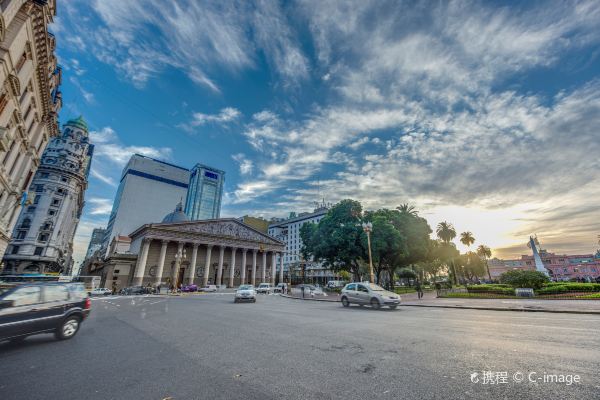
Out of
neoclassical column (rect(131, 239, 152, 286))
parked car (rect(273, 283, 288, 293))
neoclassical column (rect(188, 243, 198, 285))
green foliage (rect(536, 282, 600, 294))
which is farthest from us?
neoclassical column (rect(188, 243, 198, 285))

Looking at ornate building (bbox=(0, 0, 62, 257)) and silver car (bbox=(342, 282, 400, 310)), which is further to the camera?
ornate building (bbox=(0, 0, 62, 257))

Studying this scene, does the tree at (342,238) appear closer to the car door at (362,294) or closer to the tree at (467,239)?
the car door at (362,294)

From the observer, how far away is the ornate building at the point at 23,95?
54.6 ft

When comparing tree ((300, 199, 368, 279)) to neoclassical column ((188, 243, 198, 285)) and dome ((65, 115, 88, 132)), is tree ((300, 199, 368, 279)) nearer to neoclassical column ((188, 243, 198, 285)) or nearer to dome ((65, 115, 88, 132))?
neoclassical column ((188, 243, 198, 285))

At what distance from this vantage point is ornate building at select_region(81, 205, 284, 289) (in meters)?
54.4

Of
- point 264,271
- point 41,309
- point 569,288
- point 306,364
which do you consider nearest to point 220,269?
point 264,271

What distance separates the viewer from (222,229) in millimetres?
64688

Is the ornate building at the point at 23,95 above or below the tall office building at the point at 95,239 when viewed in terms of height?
below

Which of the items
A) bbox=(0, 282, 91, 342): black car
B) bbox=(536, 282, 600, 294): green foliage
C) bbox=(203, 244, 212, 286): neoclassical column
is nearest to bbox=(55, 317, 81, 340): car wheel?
bbox=(0, 282, 91, 342): black car

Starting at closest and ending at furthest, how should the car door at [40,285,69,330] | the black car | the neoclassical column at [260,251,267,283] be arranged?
1. the black car
2. the car door at [40,285,69,330]
3. the neoclassical column at [260,251,267,283]

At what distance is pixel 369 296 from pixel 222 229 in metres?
53.9

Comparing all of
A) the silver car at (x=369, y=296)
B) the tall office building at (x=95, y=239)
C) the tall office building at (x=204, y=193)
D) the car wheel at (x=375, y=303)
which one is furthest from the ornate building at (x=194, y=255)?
the tall office building at (x=95, y=239)

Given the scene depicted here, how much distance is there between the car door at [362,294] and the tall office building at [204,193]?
137 metres

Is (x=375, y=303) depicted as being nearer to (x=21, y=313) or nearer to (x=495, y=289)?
(x=21, y=313)
